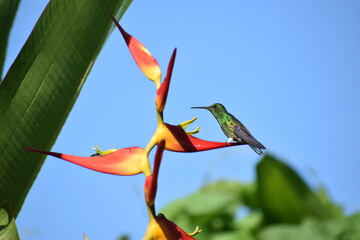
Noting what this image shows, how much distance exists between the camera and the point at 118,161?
17.3 inches

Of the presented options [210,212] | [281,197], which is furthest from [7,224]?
[281,197]

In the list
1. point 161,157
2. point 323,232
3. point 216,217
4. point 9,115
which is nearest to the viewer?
point 161,157

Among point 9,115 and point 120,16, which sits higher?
point 120,16

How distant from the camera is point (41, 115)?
0.57m

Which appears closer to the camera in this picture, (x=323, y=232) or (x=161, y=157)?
(x=161, y=157)

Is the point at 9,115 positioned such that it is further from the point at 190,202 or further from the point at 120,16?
the point at 190,202

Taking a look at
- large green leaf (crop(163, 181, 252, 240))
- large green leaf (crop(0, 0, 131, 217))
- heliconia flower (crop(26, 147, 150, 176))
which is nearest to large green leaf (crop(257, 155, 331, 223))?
large green leaf (crop(163, 181, 252, 240))

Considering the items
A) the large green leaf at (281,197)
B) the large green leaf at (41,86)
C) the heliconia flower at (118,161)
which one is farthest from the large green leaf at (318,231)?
the heliconia flower at (118,161)

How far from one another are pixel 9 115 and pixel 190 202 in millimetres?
1819

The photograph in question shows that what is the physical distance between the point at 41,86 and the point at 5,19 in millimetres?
82

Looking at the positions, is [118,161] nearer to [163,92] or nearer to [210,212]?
[163,92]

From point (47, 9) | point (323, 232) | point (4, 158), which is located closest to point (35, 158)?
point (4, 158)

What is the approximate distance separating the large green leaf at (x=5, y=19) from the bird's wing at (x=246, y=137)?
241 millimetres

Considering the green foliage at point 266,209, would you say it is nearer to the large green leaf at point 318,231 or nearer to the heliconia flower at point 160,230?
the large green leaf at point 318,231
